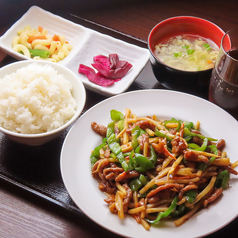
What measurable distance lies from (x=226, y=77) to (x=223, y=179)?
29.1 inches

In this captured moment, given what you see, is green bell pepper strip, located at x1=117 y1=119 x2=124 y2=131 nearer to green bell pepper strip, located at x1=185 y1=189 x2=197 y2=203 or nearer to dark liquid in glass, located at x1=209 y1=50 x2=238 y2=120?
green bell pepper strip, located at x1=185 y1=189 x2=197 y2=203

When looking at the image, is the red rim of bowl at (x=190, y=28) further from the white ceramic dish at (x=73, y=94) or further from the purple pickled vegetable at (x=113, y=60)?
the white ceramic dish at (x=73, y=94)

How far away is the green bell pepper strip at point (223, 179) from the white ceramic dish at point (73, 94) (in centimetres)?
103

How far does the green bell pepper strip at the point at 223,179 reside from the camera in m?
2.06

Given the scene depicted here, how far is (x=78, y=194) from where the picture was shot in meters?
2.02

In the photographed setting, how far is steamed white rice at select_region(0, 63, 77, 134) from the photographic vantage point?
2.35 meters

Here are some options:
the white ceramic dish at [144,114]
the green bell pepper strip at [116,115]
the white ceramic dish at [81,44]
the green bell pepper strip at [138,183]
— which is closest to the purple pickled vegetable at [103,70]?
the white ceramic dish at [81,44]

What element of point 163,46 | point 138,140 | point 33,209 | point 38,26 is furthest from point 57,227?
point 38,26

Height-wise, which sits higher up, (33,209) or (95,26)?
(95,26)

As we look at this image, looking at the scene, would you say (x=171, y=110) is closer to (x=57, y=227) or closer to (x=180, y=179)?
(x=180, y=179)

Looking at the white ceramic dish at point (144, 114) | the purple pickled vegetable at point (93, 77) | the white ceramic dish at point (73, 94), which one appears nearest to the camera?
the white ceramic dish at point (144, 114)

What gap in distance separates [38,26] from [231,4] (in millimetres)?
2138

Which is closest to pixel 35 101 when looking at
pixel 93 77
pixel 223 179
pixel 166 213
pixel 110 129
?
pixel 110 129

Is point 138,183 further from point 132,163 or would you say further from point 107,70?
point 107,70
